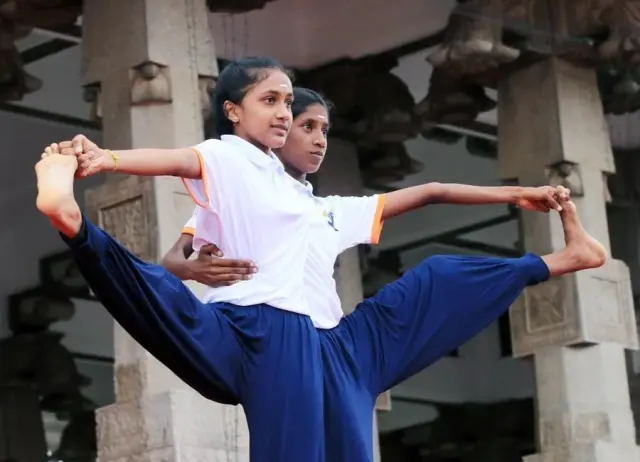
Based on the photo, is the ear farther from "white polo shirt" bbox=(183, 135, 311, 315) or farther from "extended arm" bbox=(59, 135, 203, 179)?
"extended arm" bbox=(59, 135, 203, 179)

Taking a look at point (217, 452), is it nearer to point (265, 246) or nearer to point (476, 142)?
point (265, 246)

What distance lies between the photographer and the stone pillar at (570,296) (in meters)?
9.96

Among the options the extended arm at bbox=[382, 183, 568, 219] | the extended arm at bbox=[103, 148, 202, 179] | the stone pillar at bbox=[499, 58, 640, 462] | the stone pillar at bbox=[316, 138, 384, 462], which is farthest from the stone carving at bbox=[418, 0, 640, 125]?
the extended arm at bbox=[103, 148, 202, 179]

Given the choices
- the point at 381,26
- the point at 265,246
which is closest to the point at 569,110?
the point at 381,26

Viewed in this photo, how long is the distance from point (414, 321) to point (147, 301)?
0.78 metres

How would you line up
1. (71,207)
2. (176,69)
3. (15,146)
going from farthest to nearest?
(15,146) → (176,69) → (71,207)

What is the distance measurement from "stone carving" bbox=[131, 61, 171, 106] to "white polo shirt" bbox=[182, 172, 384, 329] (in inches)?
154

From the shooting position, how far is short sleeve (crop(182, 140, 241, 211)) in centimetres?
430

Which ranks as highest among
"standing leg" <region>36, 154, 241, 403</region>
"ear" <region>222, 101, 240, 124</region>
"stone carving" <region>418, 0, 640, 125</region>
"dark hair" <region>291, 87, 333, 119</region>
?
"stone carving" <region>418, 0, 640, 125</region>

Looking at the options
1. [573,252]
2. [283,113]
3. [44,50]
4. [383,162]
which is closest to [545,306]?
[383,162]

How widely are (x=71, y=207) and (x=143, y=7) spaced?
16.4ft

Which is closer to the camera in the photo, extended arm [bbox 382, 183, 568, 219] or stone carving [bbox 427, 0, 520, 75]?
extended arm [bbox 382, 183, 568, 219]

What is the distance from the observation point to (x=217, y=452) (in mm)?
7988

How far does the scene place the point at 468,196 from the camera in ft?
15.3
